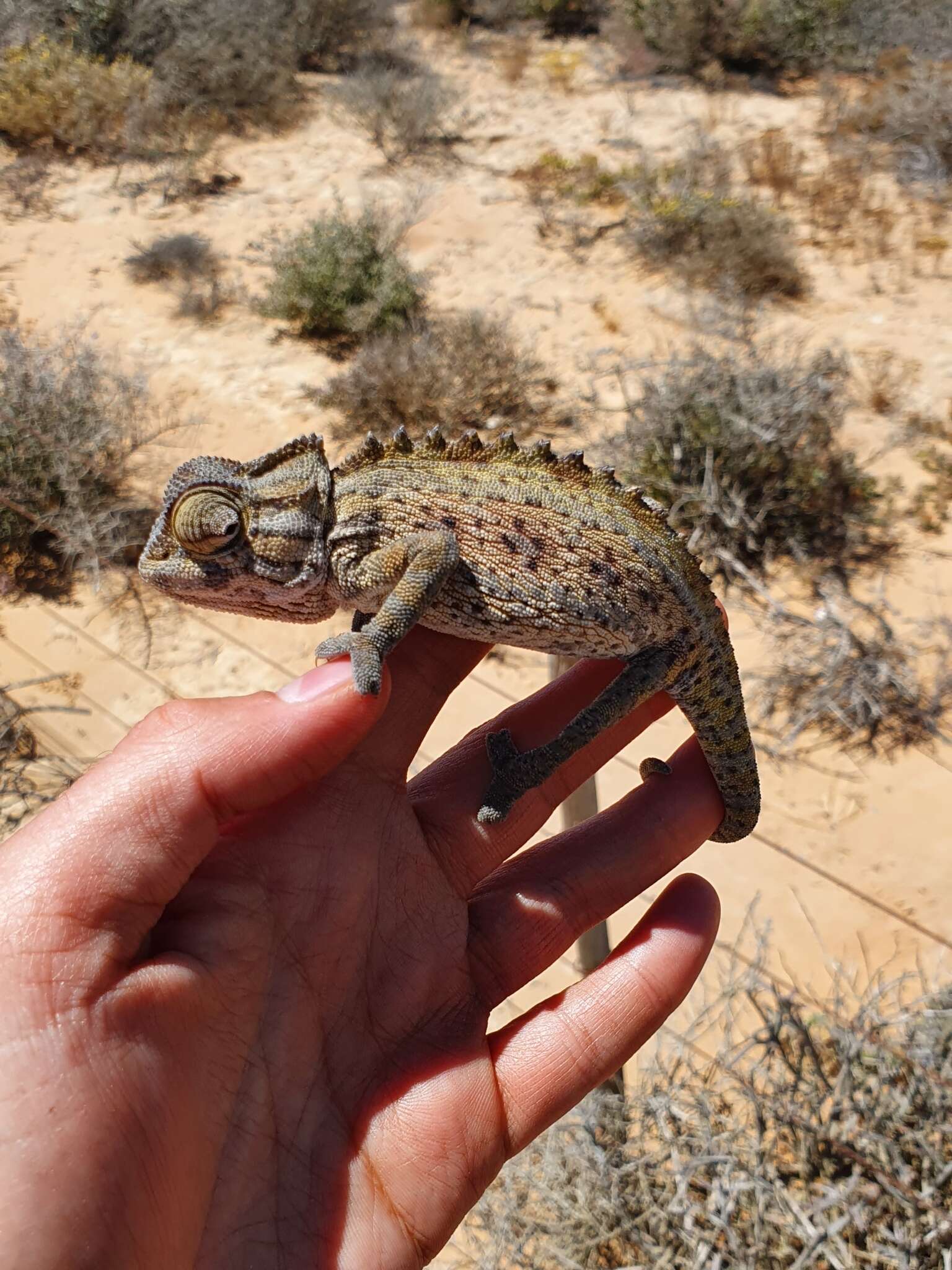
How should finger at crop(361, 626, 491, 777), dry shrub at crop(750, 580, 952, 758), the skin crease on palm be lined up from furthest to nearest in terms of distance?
dry shrub at crop(750, 580, 952, 758)
finger at crop(361, 626, 491, 777)
the skin crease on palm

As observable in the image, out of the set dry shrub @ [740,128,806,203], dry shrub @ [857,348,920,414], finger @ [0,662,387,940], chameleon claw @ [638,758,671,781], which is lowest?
dry shrub @ [857,348,920,414]

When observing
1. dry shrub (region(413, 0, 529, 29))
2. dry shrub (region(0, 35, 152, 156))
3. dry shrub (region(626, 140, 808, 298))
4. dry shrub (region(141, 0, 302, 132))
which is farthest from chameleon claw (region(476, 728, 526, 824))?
dry shrub (region(413, 0, 529, 29))

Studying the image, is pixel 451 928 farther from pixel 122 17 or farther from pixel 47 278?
pixel 122 17

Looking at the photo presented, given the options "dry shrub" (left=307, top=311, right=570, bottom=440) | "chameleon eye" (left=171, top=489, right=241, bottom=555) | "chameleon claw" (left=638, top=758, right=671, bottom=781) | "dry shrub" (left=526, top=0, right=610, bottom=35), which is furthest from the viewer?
"dry shrub" (left=526, top=0, right=610, bottom=35)

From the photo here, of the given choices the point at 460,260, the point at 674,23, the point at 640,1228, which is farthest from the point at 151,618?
the point at 674,23

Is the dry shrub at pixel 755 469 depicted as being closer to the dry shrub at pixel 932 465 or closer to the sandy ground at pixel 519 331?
the dry shrub at pixel 932 465

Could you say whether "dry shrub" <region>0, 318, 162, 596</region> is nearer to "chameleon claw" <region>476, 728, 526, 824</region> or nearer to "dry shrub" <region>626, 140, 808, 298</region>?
"chameleon claw" <region>476, 728, 526, 824</region>

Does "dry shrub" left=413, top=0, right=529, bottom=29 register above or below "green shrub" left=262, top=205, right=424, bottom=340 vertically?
above

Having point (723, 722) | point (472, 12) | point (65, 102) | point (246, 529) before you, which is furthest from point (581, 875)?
point (472, 12)
